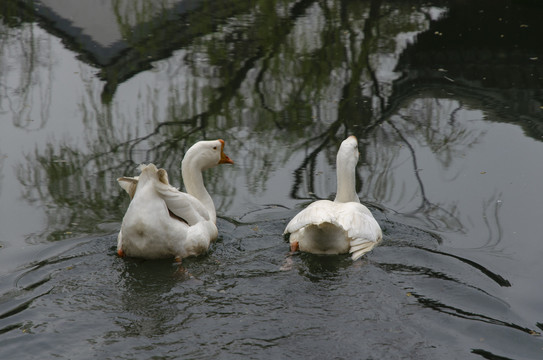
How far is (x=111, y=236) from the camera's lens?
8.42m

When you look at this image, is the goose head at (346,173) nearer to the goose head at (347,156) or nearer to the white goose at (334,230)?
the goose head at (347,156)

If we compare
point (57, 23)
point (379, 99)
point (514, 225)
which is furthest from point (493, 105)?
point (57, 23)

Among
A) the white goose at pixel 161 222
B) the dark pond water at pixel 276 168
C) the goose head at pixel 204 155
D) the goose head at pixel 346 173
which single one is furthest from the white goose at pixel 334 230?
the goose head at pixel 204 155

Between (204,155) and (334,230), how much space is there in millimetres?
2015

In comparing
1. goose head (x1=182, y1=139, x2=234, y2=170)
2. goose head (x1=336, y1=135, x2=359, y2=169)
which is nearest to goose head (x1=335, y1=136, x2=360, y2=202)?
goose head (x1=336, y1=135, x2=359, y2=169)

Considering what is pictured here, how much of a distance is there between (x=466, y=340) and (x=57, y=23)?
45.7 ft

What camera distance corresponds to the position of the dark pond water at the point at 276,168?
6.44m

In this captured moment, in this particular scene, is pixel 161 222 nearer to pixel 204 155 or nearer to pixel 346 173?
pixel 204 155

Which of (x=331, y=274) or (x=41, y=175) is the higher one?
(x=41, y=175)

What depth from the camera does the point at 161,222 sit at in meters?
7.80

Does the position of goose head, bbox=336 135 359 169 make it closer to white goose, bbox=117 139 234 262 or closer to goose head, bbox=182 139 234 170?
goose head, bbox=182 139 234 170

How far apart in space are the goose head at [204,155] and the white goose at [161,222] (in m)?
0.51

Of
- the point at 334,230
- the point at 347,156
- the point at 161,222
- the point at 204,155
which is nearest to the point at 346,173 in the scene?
the point at 347,156

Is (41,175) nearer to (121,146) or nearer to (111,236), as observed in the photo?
(121,146)
